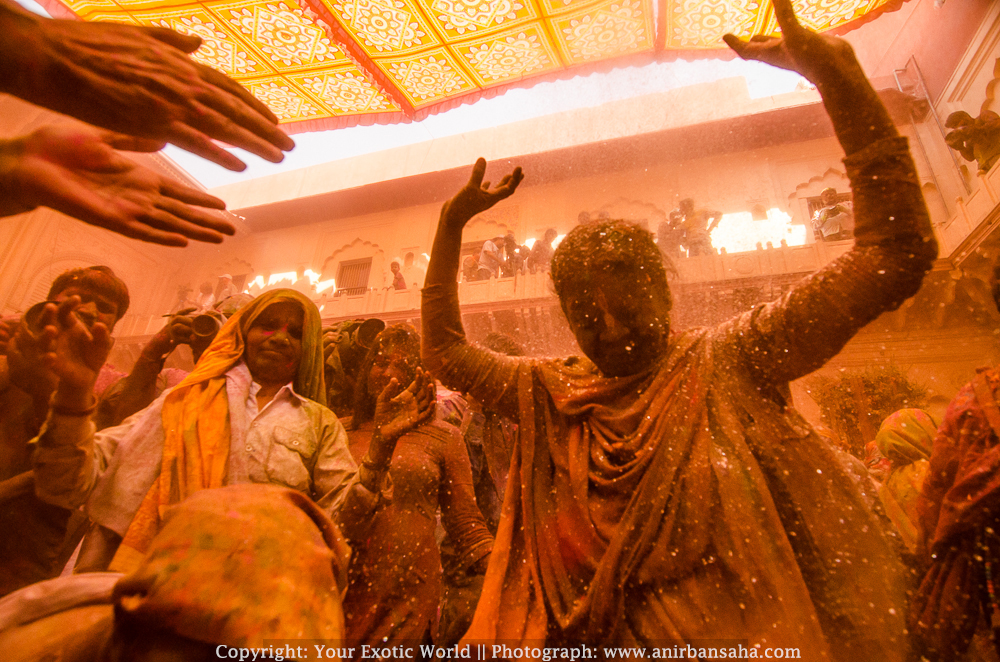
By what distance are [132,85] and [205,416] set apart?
137 cm

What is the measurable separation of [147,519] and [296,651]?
1.41 meters

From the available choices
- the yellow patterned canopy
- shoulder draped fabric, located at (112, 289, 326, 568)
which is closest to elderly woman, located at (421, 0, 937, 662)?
shoulder draped fabric, located at (112, 289, 326, 568)

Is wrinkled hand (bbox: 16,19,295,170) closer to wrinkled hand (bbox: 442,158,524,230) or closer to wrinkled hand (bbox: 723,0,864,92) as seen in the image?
wrinkled hand (bbox: 442,158,524,230)

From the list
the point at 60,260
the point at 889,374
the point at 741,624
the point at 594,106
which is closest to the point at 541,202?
the point at 594,106

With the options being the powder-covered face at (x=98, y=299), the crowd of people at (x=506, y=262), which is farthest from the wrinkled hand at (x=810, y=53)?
the crowd of people at (x=506, y=262)

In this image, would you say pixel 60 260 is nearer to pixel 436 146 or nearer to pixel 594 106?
pixel 436 146

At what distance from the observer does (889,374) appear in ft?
22.3

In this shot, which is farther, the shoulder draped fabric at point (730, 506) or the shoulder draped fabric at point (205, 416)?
the shoulder draped fabric at point (205, 416)

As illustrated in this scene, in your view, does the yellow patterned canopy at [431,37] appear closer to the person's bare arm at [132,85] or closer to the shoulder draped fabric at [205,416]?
the shoulder draped fabric at [205,416]

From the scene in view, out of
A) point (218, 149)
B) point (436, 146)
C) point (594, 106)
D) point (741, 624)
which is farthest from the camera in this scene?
point (436, 146)

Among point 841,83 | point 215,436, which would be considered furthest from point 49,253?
point 841,83

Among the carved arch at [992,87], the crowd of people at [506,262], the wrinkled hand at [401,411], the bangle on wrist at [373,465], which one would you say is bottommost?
the bangle on wrist at [373,465]

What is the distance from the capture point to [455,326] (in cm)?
163

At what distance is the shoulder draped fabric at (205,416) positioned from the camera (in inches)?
66.5
